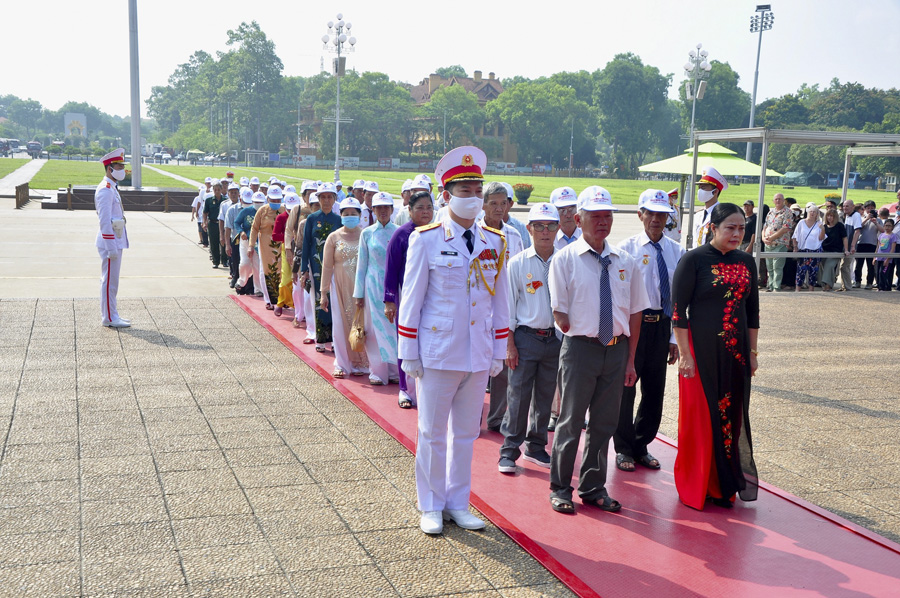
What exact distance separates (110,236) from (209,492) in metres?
6.30

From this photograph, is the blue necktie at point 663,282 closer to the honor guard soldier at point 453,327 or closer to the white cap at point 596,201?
the white cap at point 596,201

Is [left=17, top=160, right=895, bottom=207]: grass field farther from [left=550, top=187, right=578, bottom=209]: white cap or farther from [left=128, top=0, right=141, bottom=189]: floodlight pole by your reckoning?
[left=550, top=187, right=578, bottom=209]: white cap

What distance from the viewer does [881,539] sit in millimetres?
4582

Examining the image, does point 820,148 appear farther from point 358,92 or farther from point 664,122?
point 358,92

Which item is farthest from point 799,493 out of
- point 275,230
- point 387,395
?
point 275,230

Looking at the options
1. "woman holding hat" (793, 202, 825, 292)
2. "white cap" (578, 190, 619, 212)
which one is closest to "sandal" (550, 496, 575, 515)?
"white cap" (578, 190, 619, 212)

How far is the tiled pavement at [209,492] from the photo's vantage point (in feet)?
13.0

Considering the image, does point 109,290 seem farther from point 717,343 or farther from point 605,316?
point 717,343

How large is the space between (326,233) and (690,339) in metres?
5.08

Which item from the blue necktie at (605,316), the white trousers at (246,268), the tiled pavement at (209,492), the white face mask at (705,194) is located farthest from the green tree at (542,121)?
the blue necktie at (605,316)

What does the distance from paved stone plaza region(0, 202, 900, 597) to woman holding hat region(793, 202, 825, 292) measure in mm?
4994

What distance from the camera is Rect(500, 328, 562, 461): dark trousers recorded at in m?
5.60

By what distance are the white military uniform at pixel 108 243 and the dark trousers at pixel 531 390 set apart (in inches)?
258

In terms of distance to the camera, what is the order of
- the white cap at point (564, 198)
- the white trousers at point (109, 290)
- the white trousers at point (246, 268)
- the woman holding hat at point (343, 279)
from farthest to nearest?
1. the white trousers at point (246, 268)
2. the white trousers at point (109, 290)
3. the woman holding hat at point (343, 279)
4. the white cap at point (564, 198)
